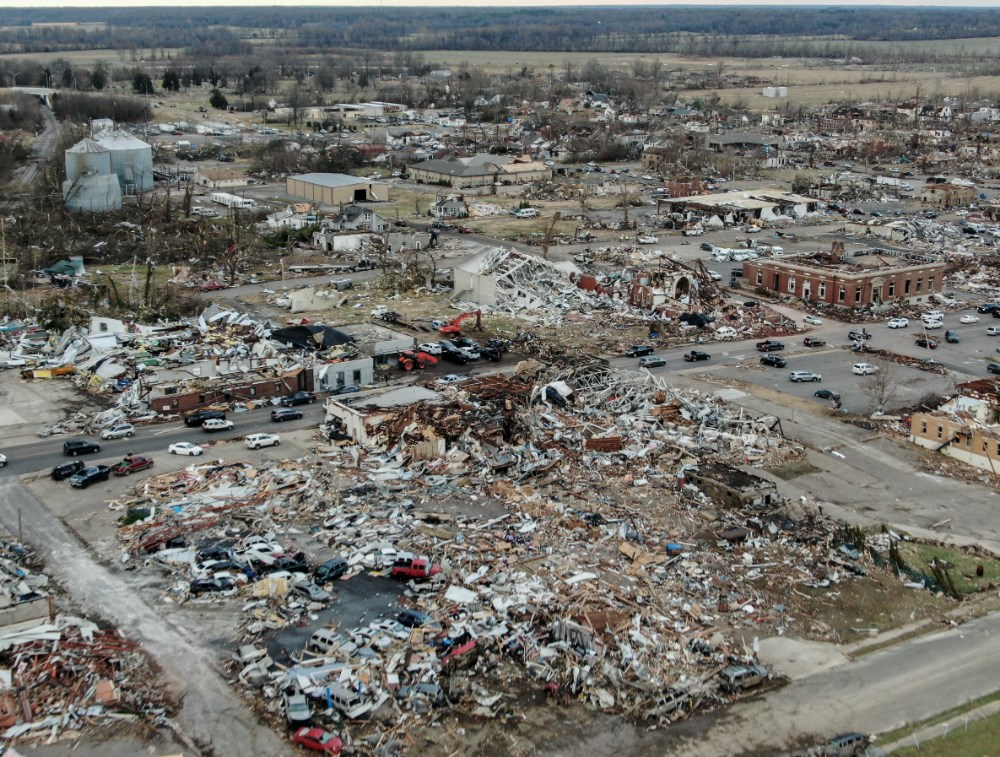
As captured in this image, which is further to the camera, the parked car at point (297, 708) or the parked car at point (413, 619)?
the parked car at point (413, 619)

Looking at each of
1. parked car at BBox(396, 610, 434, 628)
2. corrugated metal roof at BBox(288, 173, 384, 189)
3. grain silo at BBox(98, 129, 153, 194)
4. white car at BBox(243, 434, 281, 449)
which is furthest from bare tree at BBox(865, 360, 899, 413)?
grain silo at BBox(98, 129, 153, 194)

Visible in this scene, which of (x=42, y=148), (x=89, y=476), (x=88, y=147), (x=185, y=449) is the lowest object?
(x=42, y=148)

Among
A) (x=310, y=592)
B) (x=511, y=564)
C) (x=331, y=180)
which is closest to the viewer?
(x=310, y=592)

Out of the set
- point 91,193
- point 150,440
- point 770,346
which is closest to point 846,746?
point 150,440

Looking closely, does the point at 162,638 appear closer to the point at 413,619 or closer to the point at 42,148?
the point at 413,619

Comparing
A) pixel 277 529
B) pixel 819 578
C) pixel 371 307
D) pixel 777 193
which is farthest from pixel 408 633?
pixel 777 193

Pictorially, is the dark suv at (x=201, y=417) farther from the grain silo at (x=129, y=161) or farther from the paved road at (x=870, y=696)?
the grain silo at (x=129, y=161)

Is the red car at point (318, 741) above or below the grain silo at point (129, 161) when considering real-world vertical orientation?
above

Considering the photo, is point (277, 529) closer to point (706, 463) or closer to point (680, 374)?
point (706, 463)

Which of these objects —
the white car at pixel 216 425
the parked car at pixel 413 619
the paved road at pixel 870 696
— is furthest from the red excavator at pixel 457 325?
the paved road at pixel 870 696
